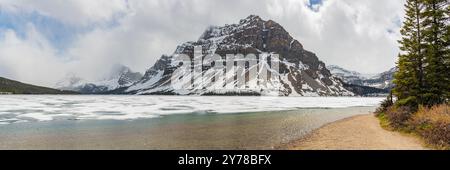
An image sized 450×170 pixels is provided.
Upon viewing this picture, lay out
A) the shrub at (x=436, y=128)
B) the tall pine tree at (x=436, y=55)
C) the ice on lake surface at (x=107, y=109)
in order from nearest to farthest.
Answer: the shrub at (x=436, y=128) → the tall pine tree at (x=436, y=55) → the ice on lake surface at (x=107, y=109)

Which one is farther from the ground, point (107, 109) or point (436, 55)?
point (436, 55)

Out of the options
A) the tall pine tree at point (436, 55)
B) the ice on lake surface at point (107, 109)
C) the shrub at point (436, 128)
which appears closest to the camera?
the shrub at point (436, 128)

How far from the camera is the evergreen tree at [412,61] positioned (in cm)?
2866

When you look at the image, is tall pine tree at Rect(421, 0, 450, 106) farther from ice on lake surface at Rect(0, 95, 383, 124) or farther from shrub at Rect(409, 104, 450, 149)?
ice on lake surface at Rect(0, 95, 383, 124)

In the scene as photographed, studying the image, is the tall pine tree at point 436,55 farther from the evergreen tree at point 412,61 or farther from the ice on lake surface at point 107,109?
the ice on lake surface at point 107,109

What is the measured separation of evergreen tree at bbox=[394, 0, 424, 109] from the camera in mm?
28656

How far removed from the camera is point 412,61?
97.2 feet

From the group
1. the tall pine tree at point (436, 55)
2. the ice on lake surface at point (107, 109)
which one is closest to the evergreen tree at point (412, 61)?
the tall pine tree at point (436, 55)

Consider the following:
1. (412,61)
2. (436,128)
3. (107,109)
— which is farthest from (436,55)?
(107,109)

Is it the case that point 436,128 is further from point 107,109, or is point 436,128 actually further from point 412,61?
point 107,109

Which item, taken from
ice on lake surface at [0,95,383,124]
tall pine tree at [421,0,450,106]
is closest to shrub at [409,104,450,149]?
tall pine tree at [421,0,450,106]

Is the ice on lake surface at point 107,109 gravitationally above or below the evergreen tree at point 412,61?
below
